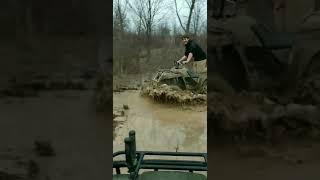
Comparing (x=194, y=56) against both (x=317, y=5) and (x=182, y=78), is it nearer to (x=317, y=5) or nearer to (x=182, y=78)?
(x=182, y=78)

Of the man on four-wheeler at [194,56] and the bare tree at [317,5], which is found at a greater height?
the bare tree at [317,5]

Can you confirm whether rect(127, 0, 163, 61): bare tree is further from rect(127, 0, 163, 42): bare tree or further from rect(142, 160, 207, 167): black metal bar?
rect(142, 160, 207, 167): black metal bar

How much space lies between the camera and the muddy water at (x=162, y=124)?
9.99ft

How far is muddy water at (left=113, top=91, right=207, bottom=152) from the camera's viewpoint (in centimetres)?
304

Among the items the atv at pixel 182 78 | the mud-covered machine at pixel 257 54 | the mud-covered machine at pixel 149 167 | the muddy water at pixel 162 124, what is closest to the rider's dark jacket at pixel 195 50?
the atv at pixel 182 78

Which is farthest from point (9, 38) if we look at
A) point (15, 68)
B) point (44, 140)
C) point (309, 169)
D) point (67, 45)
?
point (309, 169)

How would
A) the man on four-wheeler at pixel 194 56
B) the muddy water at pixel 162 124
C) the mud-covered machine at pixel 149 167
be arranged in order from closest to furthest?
the mud-covered machine at pixel 149 167 → the man on four-wheeler at pixel 194 56 → the muddy water at pixel 162 124

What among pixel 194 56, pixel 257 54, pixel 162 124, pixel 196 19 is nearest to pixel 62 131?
pixel 257 54

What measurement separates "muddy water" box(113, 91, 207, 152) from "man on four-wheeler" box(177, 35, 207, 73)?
401 millimetres

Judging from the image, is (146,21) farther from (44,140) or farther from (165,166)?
(44,140)

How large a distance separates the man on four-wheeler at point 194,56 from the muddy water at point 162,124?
0.40 meters

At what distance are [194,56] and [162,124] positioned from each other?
1376 millimetres

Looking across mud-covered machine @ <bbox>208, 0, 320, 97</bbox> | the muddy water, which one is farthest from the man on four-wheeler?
mud-covered machine @ <bbox>208, 0, 320, 97</bbox>

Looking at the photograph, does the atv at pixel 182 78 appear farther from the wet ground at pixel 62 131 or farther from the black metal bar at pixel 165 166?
the wet ground at pixel 62 131
